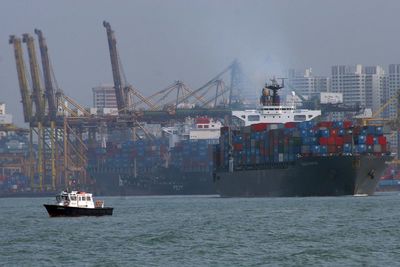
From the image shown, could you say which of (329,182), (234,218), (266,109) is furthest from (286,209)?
(266,109)

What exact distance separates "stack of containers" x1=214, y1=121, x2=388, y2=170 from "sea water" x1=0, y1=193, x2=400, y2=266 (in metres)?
32.4

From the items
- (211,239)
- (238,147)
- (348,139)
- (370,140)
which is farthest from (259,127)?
(211,239)

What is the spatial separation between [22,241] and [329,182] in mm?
66396

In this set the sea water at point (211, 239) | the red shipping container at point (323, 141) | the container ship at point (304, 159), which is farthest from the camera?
the red shipping container at point (323, 141)

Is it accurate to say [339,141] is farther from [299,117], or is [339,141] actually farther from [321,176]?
[299,117]

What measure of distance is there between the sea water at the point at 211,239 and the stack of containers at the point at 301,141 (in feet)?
106

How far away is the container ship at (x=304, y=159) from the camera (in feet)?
438

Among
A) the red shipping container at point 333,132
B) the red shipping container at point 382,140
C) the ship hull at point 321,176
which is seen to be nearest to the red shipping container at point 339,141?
the red shipping container at point 333,132

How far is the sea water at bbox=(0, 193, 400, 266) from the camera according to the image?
61.4 metres

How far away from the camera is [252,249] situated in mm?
65938

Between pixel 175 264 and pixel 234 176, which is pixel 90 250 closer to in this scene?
pixel 175 264

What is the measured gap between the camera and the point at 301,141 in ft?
455

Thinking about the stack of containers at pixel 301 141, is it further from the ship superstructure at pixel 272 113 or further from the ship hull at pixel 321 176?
the ship superstructure at pixel 272 113

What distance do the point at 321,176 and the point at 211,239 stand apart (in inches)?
2538
